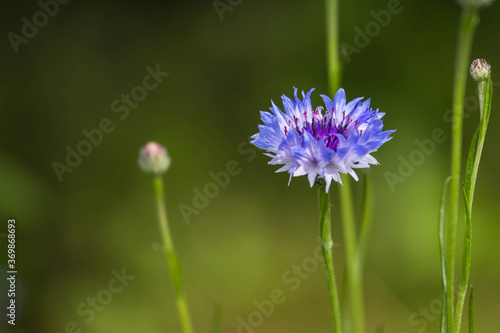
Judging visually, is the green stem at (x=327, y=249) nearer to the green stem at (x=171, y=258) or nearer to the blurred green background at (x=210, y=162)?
the green stem at (x=171, y=258)

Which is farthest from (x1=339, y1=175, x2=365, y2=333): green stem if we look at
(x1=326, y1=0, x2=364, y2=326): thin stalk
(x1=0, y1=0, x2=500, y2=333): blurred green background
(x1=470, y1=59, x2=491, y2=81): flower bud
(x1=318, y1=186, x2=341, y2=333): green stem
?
(x1=0, y1=0, x2=500, y2=333): blurred green background

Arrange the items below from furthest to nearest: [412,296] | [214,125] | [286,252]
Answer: [214,125]
[286,252]
[412,296]

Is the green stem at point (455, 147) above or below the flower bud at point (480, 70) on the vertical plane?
below

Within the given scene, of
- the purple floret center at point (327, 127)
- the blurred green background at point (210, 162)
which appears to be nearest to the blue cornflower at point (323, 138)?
the purple floret center at point (327, 127)

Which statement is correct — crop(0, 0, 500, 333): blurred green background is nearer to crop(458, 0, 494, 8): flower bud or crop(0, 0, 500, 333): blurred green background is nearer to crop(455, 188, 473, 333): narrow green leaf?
crop(455, 188, 473, 333): narrow green leaf

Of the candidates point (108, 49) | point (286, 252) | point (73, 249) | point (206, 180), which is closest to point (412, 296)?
point (286, 252)

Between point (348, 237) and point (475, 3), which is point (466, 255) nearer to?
point (475, 3)

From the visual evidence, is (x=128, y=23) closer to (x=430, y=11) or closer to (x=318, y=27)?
(x=318, y=27)
